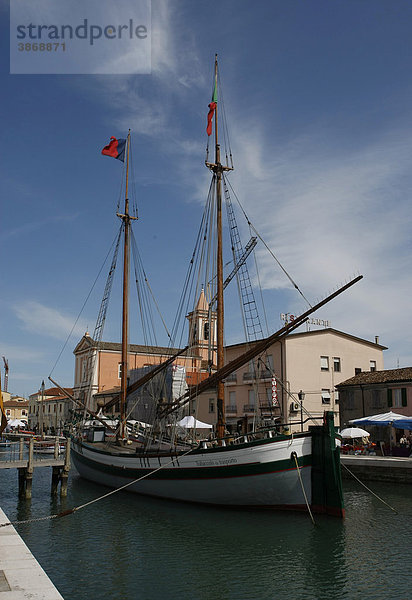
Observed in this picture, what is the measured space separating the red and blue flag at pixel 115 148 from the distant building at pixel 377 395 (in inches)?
1081

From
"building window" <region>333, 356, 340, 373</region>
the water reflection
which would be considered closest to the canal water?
the water reflection

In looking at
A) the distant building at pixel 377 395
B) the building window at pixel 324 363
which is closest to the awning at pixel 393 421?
the distant building at pixel 377 395

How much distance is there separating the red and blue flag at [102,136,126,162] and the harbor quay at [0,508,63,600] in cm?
3306

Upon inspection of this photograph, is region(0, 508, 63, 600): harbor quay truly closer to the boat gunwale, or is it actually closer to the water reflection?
the water reflection

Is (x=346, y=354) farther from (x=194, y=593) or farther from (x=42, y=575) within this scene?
(x=42, y=575)

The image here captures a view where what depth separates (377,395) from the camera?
1809 inches

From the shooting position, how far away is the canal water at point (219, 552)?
536 inches

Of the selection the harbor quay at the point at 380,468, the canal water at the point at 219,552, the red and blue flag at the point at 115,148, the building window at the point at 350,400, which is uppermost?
the red and blue flag at the point at 115,148

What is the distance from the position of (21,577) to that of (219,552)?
28.4 ft

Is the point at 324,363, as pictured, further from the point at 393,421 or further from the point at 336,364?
the point at 393,421

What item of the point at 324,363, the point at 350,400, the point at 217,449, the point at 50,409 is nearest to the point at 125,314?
the point at 217,449

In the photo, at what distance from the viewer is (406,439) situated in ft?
127

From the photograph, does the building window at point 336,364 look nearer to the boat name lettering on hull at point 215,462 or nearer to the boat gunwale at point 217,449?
the boat gunwale at point 217,449

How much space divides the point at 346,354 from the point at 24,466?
4032cm
